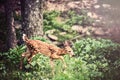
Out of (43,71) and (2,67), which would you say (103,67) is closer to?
(43,71)

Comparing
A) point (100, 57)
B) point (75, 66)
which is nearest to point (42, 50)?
point (75, 66)

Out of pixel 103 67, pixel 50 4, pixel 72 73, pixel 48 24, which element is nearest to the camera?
pixel 72 73

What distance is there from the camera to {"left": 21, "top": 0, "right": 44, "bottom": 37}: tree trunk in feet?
38.2

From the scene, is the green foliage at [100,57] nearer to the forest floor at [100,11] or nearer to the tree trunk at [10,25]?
the tree trunk at [10,25]

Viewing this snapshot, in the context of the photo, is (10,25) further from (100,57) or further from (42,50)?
(100,57)

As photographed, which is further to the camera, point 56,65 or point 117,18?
point 117,18

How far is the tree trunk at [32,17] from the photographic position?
1164cm

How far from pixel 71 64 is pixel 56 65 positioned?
46 cm

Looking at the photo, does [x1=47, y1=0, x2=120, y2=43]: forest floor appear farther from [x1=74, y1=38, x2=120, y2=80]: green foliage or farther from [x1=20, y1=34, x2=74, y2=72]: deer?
[x1=20, y1=34, x2=74, y2=72]: deer

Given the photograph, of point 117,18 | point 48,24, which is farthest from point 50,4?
point 117,18

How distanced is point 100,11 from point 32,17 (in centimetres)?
632

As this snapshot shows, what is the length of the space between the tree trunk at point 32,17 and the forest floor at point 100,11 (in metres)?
4.20

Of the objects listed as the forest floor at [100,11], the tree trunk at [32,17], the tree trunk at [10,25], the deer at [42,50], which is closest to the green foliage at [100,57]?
the deer at [42,50]

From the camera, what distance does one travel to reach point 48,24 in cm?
1593
